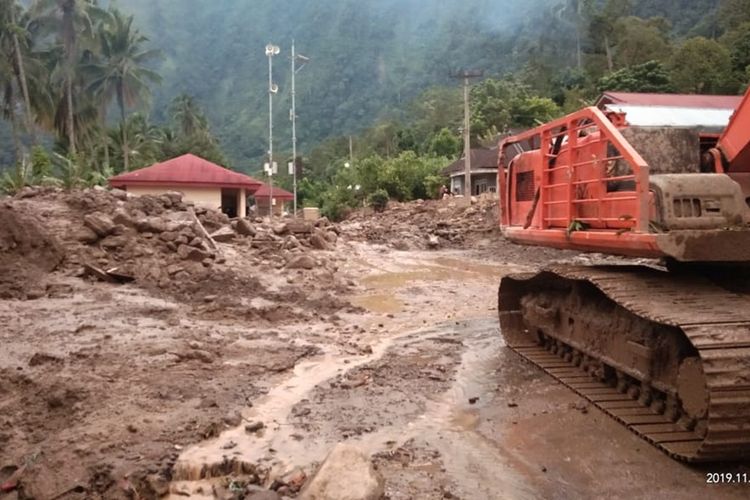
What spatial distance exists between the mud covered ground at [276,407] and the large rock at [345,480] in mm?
185

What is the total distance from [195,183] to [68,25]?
26.7 meters

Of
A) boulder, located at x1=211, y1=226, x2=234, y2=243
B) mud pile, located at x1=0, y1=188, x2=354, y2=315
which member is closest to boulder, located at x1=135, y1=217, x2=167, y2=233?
mud pile, located at x1=0, y1=188, x2=354, y2=315

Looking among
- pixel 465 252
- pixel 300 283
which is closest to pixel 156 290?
pixel 300 283

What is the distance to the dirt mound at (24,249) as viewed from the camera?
417 inches

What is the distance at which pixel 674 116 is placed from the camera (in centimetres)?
563

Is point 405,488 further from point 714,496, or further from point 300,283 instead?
point 300,283

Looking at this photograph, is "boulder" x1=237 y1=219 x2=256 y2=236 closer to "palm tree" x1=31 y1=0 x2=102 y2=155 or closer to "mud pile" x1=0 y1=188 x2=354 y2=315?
"mud pile" x1=0 y1=188 x2=354 y2=315

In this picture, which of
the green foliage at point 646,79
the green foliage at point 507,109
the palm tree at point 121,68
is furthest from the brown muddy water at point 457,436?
the palm tree at point 121,68

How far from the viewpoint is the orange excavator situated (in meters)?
3.99

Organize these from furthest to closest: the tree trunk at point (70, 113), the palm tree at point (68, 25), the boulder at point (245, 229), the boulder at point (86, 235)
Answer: the palm tree at point (68, 25)
the tree trunk at point (70, 113)
the boulder at point (245, 229)
the boulder at point (86, 235)

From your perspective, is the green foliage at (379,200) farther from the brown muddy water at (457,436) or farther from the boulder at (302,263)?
the brown muddy water at (457,436)

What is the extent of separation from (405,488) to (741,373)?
1.96 meters

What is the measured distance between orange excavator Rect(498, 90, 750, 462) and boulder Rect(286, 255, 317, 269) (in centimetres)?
773

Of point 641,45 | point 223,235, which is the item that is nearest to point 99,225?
point 223,235
